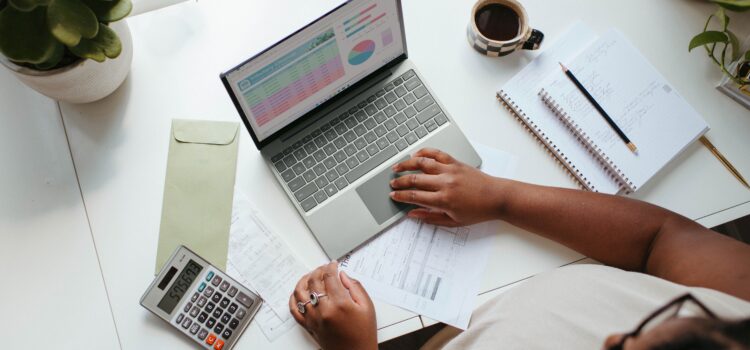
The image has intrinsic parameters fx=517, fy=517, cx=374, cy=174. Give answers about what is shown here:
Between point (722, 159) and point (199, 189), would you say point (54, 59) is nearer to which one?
point (199, 189)

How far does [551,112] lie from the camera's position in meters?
0.93

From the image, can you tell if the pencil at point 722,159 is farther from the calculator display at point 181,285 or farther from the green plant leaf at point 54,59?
the green plant leaf at point 54,59

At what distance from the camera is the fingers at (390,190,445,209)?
0.85 metres

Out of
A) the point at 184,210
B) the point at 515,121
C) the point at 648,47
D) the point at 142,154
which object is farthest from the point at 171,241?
the point at 648,47

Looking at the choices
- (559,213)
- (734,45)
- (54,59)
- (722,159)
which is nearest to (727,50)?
(734,45)

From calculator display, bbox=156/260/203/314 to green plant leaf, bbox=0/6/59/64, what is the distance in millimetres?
360

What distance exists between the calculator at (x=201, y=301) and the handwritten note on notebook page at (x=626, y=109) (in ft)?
2.09

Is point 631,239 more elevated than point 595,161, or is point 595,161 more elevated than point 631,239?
point 595,161

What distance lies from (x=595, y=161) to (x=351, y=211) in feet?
1.44

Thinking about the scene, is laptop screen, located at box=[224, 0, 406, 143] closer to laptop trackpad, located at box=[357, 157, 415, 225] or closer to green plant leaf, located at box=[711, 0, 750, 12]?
laptop trackpad, located at box=[357, 157, 415, 225]

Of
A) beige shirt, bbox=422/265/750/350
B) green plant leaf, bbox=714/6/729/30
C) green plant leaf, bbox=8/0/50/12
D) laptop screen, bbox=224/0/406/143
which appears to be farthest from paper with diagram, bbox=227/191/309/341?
green plant leaf, bbox=714/6/729/30

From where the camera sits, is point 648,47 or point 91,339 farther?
point 648,47

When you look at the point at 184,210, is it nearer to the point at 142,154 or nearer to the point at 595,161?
the point at 142,154

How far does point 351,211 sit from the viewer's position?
0.86 m
